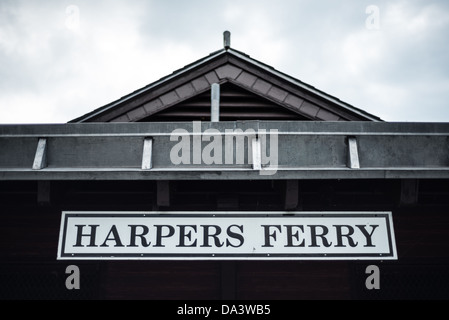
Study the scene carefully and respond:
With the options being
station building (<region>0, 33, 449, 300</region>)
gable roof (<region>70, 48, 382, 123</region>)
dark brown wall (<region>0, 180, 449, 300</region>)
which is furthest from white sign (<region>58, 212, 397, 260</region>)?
gable roof (<region>70, 48, 382, 123</region>)

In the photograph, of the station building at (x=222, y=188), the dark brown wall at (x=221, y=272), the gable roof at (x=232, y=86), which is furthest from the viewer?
the gable roof at (x=232, y=86)

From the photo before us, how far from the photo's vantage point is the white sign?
395cm

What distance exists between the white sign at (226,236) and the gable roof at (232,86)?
10.5 ft

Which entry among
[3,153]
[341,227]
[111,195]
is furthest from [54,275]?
[341,227]

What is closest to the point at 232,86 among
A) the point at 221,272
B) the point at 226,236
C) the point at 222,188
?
the point at 222,188

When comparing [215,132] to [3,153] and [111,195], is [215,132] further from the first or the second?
[3,153]

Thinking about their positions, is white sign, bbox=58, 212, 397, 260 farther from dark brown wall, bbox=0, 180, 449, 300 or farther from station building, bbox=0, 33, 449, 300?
dark brown wall, bbox=0, 180, 449, 300

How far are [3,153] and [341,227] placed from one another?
12.1 feet

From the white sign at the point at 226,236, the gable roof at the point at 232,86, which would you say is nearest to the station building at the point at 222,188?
the white sign at the point at 226,236

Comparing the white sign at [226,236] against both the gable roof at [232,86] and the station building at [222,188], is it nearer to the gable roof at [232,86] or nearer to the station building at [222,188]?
the station building at [222,188]

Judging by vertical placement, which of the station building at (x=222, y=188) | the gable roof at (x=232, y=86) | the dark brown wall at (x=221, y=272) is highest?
the gable roof at (x=232, y=86)

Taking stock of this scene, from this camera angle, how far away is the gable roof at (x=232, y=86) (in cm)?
695

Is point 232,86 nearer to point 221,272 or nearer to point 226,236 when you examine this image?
point 221,272
